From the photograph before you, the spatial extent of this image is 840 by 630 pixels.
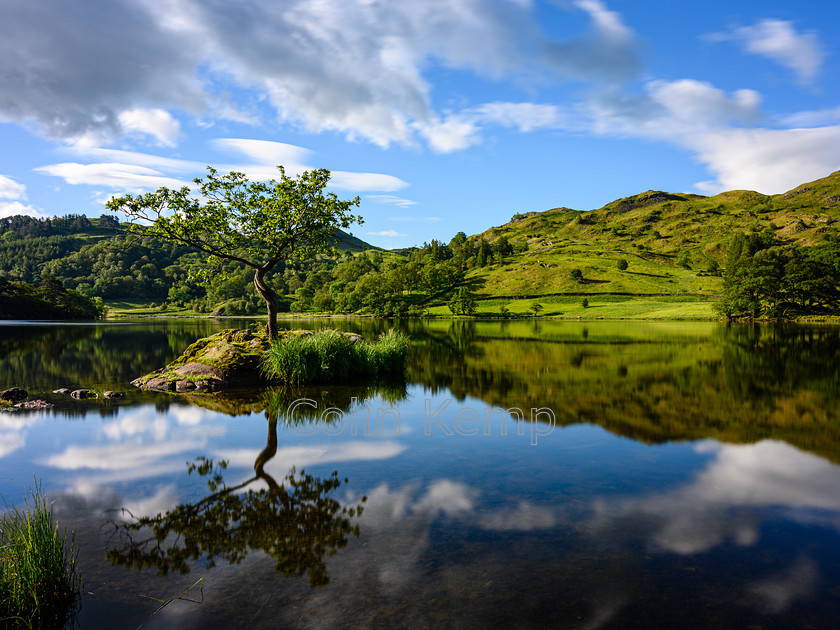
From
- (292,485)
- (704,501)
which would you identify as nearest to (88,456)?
(292,485)

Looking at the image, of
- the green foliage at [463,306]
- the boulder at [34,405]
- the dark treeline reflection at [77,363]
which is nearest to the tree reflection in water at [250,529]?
the boulder at [34,405]

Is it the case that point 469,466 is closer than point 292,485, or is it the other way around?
point 292,485

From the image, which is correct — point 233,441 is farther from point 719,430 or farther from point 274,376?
point 719,430

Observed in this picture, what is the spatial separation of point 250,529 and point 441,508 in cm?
363

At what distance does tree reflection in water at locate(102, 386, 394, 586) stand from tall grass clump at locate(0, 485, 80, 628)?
96 cm

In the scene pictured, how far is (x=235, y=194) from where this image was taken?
2864 cm

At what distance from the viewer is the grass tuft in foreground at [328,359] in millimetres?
24875

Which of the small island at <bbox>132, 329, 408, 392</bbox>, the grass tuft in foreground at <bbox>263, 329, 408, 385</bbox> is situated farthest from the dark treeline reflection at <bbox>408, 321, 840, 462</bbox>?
the small island at <bbox>132, 329, 408, 392</bbox>

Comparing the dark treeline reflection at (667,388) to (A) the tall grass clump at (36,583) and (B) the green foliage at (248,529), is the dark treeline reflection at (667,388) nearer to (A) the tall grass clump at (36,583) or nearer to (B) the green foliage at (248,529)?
(B) the green foliage at (248,529)

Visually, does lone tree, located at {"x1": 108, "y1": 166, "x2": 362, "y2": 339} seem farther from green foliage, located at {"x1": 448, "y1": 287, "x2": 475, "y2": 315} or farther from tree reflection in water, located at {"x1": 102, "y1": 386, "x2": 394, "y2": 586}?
green foliage, located at {"x1": 448, "y1": 287, "x2": 475, "y2": 315}

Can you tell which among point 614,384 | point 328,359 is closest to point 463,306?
point 614,384

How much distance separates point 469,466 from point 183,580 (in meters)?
7.16

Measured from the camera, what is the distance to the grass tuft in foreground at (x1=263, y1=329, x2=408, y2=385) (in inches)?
979

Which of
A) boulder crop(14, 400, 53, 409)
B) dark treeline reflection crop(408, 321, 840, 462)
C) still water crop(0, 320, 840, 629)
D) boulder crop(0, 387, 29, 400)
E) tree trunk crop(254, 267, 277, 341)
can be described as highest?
tree trunk crop(254, 267, 277, 341)
